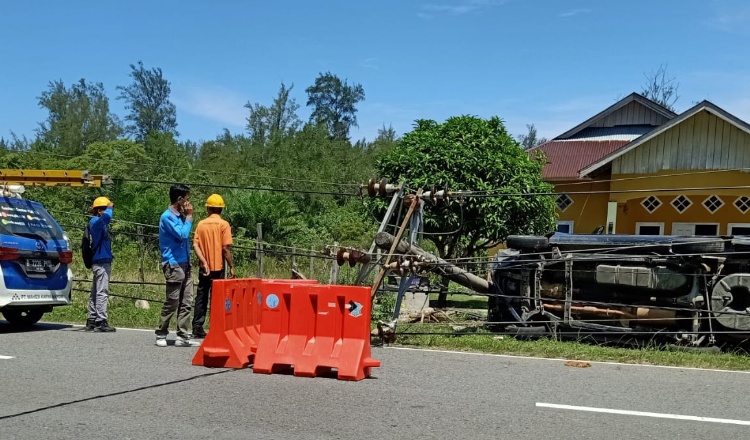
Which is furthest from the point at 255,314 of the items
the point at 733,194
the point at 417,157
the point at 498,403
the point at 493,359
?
the point at 733,194

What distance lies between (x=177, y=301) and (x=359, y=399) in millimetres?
3811

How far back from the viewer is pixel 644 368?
845 cm

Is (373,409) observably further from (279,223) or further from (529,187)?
(279,223)

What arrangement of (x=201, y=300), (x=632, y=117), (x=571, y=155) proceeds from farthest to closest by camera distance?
(x=632, y=117), (x=571, y=155), (x=201, y=300)

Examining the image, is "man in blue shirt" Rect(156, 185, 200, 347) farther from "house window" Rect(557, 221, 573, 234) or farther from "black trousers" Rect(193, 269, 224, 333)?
"house window" Rect(557, 221, 573, 234)

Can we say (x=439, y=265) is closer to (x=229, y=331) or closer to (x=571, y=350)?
(x=571, y=350)

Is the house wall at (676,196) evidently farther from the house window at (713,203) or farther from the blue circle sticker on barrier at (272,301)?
the blue circle sticker on barrier at (272,301)

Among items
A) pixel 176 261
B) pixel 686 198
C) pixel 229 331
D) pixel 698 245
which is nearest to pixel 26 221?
pixel 176 261

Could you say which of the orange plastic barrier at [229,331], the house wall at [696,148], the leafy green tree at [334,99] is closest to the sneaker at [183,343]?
the orange plastic barrier at [229,331]

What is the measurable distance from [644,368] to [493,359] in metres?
1.71

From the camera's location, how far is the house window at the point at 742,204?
19781mm

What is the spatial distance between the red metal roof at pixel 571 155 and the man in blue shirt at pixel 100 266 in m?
14.1

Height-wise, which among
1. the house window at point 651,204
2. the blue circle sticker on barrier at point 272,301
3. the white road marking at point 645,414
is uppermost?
the house window at point 651,204

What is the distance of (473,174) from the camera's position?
1537 cm
